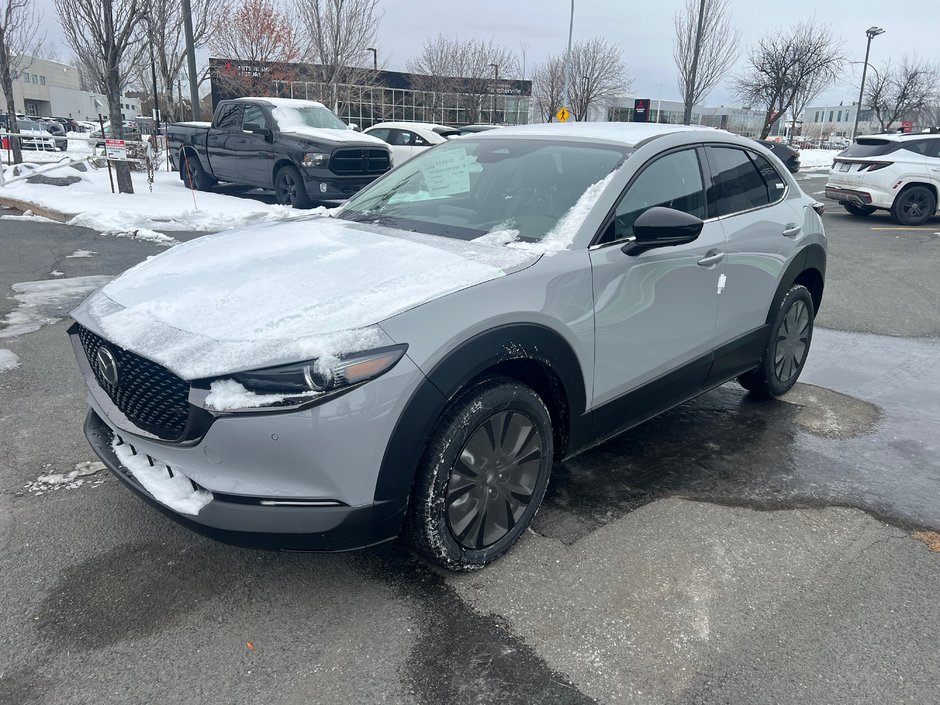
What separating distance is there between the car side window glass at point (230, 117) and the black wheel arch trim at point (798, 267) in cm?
1105

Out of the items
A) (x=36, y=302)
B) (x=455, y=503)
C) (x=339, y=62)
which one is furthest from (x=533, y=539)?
(x=339, y=62)

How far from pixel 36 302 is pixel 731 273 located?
5.79 m

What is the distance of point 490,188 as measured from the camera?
3451 mm

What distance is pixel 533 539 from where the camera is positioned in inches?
115

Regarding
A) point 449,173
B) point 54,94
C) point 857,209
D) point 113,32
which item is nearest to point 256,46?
point 113,32

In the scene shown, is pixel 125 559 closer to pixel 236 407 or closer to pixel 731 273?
pixel 236 407

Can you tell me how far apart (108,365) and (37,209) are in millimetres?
10738

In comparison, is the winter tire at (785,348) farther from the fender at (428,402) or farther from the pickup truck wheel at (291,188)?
the pickup truck wheel at (291,188)

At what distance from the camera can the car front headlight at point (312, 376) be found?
6.93 feet

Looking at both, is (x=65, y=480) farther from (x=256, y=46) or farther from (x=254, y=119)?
(x=256, y=46)

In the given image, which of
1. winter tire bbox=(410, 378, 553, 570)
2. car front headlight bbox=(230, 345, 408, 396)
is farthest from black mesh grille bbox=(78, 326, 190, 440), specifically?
winter tire bbox=(410, 378, 553, 570)

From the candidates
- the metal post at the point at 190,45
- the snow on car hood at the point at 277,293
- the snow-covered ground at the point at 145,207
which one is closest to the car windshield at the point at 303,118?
the snow-covered ground at the point at 145,207

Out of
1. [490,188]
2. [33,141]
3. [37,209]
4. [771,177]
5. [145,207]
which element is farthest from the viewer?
[33,141]

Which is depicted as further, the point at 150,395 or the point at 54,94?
the point at 54,94
